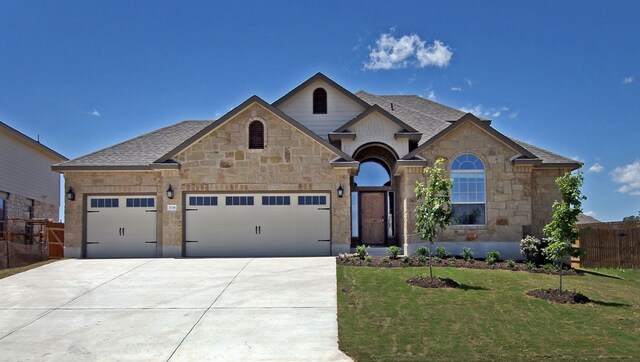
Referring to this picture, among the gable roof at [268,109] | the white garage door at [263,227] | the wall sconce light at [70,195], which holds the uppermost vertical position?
the gable roof at [268,109]

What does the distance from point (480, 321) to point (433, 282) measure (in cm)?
337

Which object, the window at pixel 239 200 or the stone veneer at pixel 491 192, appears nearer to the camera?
the stone veneer at pixel 491 192

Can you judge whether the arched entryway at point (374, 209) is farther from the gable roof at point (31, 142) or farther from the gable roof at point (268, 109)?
the gable roof at point (31, 142)

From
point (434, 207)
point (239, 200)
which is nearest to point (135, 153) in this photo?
point (239, 200)

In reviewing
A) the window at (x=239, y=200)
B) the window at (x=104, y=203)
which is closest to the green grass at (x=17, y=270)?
the window at (x=104, y=203)

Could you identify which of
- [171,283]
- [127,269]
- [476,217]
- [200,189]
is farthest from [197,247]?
[476,217]

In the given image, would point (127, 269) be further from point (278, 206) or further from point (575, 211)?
point (575, 211)

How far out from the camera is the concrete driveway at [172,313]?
10.3m

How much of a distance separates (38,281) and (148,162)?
6.22 meters

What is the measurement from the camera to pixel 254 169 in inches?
834

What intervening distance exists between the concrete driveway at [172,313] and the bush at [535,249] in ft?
21.2

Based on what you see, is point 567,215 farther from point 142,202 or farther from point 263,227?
point 142,202

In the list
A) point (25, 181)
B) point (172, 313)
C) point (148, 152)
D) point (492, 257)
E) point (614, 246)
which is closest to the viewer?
point (172, 313)

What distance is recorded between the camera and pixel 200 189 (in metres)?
21.2
